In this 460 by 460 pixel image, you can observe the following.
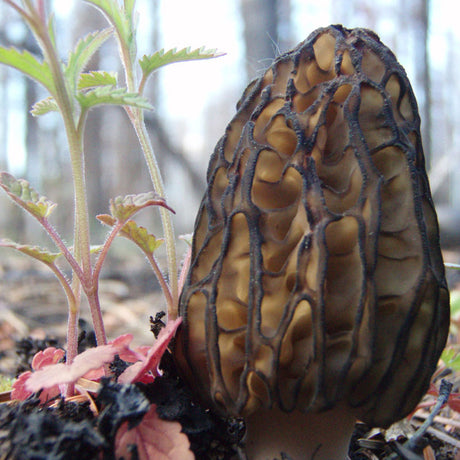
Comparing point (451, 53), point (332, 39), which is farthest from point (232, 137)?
point (451, 53)

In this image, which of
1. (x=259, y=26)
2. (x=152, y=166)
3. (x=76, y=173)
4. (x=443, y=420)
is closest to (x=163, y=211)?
(x=152, y=166)

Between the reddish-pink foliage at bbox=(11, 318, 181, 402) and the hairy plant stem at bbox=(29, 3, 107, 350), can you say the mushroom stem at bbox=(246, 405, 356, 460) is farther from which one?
the hairy plant stem at bbox=(29, 3, 107, 350)

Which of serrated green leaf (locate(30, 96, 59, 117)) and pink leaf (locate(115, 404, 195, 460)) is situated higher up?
serrated green leaf (locate(30, 96, 59, 117))

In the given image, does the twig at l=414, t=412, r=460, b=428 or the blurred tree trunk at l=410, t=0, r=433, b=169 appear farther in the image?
the blurred tree trunk at l=410, t=0, r=433, b=169

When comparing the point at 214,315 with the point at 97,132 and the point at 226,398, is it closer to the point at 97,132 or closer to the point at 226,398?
the point at 226,398

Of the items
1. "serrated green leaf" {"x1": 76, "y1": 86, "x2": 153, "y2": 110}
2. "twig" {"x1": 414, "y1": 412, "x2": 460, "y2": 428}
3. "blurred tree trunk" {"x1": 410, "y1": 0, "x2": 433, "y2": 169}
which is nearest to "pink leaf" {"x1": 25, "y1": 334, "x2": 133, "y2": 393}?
"serrated green leaf" {"x1": 76, "y1": 86, "x2": 153, "y2": 110}

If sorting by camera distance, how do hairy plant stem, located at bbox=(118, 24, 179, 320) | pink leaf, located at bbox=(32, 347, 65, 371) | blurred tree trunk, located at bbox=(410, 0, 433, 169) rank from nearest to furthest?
pink leaf, located at bbox=(32, 347, 65, 371) < hairy plant stem, located at bbox=(118, 24, 179, 320) < blurred tree trunk, located at bbox=(410, 0, 433, 169)

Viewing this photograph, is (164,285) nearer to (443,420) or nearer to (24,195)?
(24,195)
